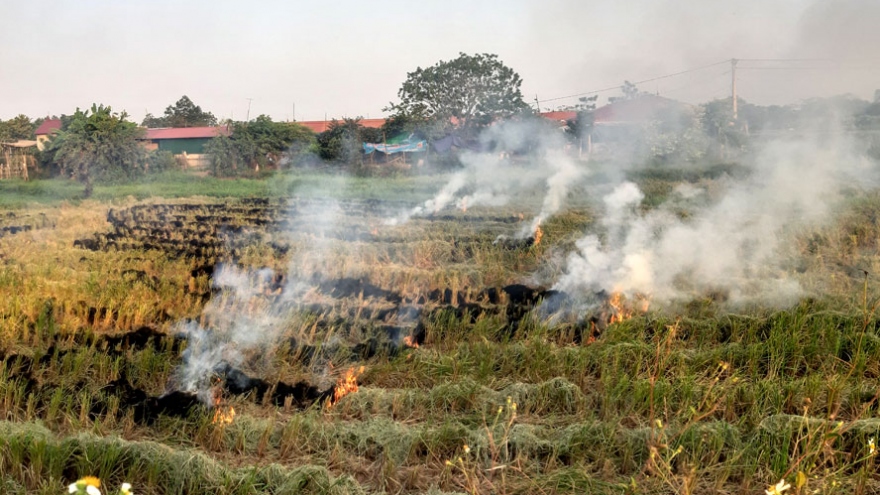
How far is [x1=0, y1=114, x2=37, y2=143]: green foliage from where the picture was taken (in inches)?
1299

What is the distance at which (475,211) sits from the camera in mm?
17297

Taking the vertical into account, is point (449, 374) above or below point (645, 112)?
below

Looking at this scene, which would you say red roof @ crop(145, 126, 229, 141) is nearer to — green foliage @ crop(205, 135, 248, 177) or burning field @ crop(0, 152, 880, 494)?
green foliage @ crop(205, 135, 248, 177)

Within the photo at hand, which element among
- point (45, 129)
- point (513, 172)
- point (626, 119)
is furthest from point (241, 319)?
point (45, 129)

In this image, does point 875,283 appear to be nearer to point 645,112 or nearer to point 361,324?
point 361,324

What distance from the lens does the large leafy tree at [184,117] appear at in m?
40.7

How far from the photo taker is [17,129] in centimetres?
3506

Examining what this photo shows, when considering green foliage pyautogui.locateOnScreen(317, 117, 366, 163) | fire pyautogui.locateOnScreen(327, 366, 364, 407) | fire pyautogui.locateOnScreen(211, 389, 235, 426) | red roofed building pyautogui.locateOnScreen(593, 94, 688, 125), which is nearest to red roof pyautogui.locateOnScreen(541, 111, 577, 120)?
red roofed building pyautogui.locateOnScreen(593, 94, 688, 125)

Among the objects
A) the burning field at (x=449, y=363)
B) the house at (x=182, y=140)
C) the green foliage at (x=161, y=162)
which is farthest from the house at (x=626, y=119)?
the house at (x=182, y=140)

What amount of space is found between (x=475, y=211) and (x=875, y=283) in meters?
10.5

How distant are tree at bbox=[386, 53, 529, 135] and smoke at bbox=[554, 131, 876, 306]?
8.95 meters

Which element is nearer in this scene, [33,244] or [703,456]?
[703,456]

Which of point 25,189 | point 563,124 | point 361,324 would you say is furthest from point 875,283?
point 25,189

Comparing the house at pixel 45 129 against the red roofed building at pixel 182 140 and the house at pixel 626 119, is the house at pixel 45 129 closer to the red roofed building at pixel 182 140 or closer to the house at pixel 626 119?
the red roofed building at pixel 182 140
